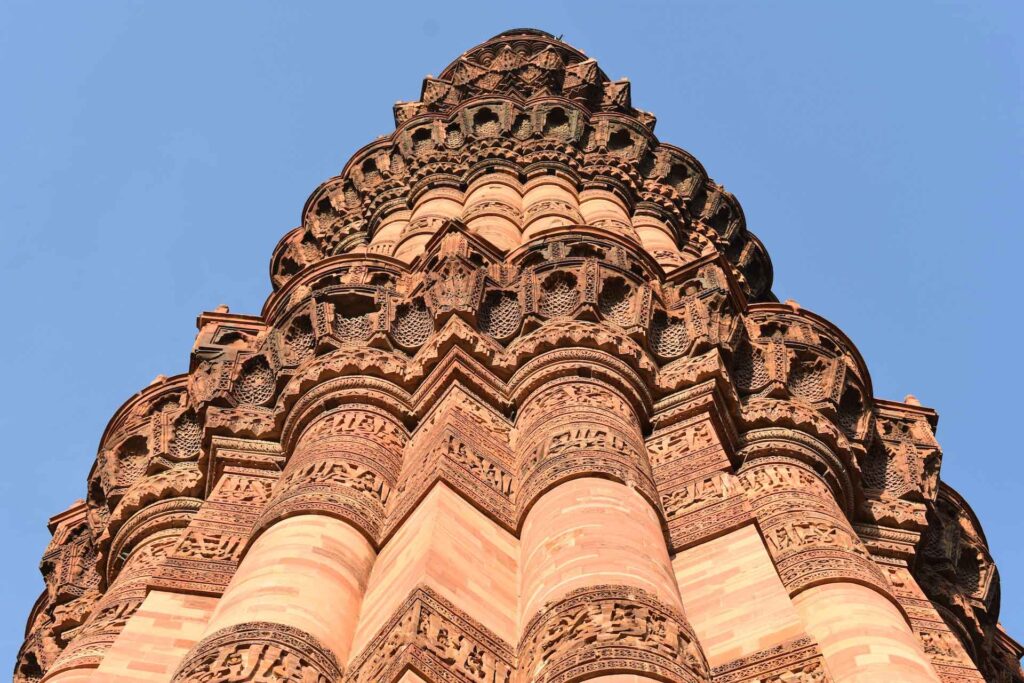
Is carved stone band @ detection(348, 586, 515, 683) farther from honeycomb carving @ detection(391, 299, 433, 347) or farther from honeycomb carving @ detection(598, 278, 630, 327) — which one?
honeycomb carving @ detection(598, 278, 630, 327)

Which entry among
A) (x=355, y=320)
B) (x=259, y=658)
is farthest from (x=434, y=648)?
(x=355, y=320)

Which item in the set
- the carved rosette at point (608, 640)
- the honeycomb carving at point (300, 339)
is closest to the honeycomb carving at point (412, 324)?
the honeycomb carving at point (300, 339)

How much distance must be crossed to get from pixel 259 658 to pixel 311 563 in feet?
3.57

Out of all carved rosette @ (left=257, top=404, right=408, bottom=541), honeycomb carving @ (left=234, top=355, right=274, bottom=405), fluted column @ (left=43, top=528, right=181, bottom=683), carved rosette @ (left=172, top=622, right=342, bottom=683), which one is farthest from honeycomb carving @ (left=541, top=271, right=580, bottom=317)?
carved rosette @ (left=172, top=622, right=342, bottom=683)

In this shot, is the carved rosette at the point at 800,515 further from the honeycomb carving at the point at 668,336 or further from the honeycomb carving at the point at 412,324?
the honeycomb carving at the point at 412,324

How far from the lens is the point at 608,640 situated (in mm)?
6254

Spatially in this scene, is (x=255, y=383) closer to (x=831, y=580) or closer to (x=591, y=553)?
(x=591, y=553)

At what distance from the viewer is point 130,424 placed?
11.3 metres

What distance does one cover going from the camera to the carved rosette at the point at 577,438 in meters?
8.03

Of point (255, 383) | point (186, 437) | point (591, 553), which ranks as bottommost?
point (591, 553)

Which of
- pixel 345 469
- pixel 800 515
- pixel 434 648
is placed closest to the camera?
pixel 434 648

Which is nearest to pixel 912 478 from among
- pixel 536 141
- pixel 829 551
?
pixel 829 551

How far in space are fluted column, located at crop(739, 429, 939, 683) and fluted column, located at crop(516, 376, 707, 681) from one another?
105 centimetres

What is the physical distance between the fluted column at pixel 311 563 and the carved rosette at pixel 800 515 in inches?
100
